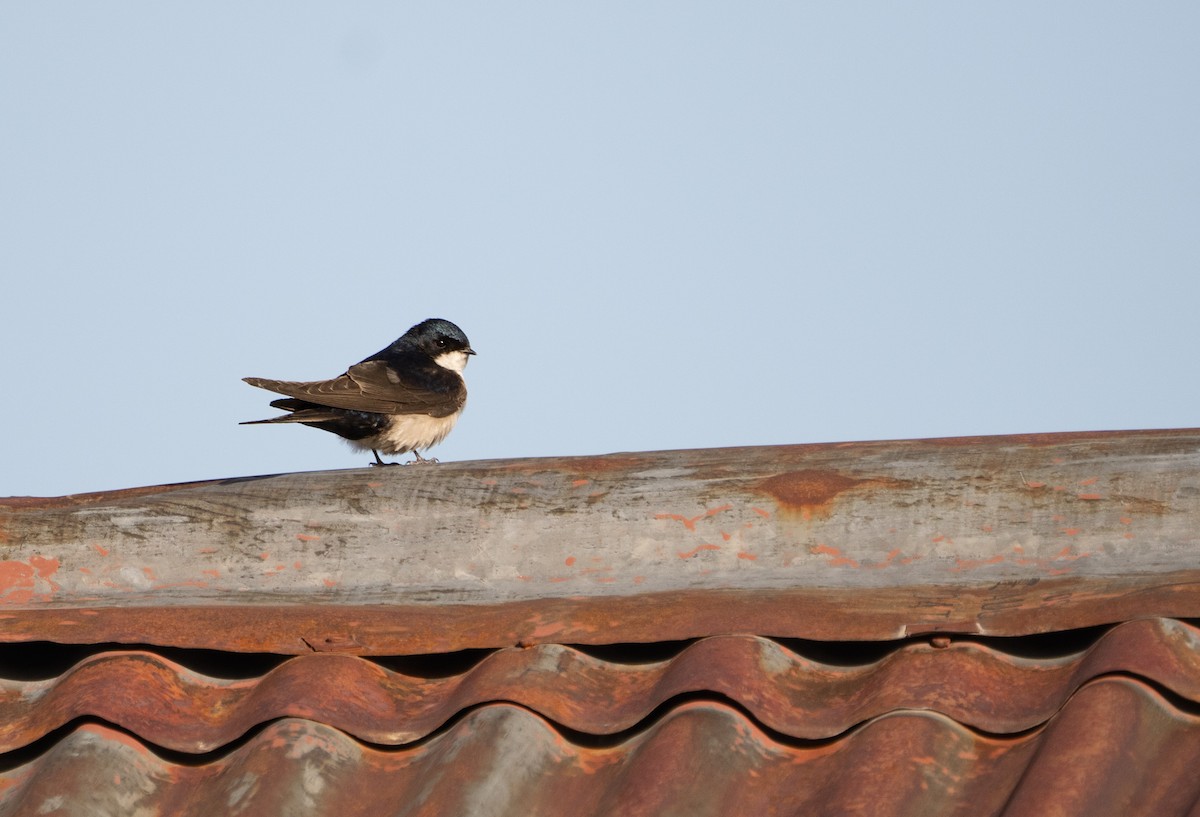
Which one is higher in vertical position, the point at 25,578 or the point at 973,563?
the point at 973,563

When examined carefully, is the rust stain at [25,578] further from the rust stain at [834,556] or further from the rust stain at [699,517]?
the rust stain at [834,556]

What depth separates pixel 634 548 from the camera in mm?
3406

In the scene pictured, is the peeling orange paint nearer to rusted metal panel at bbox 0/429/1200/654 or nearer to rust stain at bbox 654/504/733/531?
rusted metal panel at bbox 0/429/1200/654

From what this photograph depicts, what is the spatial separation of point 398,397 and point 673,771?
563 centimetres

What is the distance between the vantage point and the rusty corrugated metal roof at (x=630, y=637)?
2600mm

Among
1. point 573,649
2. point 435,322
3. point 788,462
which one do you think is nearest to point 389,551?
point 573,649

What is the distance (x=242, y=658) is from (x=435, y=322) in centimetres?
609

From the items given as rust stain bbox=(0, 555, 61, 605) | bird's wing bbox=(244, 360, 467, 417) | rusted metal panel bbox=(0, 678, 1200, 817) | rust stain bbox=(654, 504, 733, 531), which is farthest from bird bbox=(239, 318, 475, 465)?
rusted metal panel bbox=(0, 678, 1200, 817)

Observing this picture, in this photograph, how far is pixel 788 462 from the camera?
3.53 meters

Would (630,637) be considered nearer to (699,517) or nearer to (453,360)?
(699,517)

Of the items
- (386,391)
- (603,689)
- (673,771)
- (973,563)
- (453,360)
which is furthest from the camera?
(453,360)

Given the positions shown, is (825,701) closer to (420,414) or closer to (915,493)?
(915,493)

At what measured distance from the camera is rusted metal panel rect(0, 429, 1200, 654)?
118 inches

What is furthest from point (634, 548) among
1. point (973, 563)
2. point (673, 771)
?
point (673, 771)
